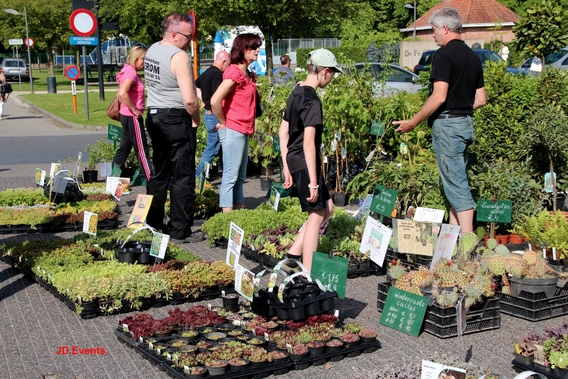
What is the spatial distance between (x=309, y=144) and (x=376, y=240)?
1.16 meters

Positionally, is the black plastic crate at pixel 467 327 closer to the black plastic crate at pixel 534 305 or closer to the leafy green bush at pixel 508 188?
the black plastic crate at pixel 534 305

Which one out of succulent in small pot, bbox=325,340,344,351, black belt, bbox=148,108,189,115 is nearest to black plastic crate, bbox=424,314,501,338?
succulent in small pot, bbox=325,340,344,351

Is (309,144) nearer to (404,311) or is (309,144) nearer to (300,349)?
(404,311)

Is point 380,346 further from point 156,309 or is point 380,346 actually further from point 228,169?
point 228,169

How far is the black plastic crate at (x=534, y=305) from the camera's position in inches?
229

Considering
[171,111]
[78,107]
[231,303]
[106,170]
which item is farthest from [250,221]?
[78,107]

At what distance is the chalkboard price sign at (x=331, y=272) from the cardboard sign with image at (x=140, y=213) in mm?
2172

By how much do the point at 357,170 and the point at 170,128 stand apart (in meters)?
3.96

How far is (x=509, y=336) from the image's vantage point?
5.51 meters

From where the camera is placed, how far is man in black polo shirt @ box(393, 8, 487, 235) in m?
6.77

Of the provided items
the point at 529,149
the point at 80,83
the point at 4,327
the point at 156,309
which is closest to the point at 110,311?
the point at 156,309

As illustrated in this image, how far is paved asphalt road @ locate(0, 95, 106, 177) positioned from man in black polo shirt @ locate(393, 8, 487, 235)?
→ 8.90 m

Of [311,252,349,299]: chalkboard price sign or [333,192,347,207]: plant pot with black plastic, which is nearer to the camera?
[311,252,349,299]: chalkboard price sign

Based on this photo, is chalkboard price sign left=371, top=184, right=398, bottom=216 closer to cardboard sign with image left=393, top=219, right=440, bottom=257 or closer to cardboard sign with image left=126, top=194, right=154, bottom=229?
cardboard sign with image left=393, top=219, right=440, bottom=257
